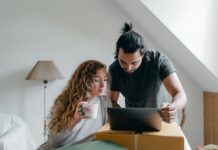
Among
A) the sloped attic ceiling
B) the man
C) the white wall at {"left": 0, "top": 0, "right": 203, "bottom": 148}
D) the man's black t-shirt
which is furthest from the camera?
the white wall at {"left": 0, "top": 0, "right": 203, "bottom": 148}

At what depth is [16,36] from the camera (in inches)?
121

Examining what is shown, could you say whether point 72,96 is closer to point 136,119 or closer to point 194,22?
point 136,119

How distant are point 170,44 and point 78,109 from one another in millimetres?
1617

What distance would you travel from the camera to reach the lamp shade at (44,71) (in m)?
2.82

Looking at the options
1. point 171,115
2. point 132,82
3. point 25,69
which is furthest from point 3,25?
point 171,115

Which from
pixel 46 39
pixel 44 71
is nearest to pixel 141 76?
pixel 44 71

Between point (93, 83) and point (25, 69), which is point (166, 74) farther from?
point (25, 69)

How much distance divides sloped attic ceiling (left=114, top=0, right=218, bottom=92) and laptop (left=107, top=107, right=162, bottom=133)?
1.49m

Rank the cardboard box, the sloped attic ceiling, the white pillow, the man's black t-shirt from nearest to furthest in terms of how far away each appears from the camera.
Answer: the cardboard box, the man's black t-shirt, the sloped attic ceiling, the white pillow

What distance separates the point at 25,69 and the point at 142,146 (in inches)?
94.0

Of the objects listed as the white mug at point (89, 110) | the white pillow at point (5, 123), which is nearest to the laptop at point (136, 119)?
the white mug at point (89, 110)

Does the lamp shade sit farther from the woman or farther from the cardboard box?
the cardboard box

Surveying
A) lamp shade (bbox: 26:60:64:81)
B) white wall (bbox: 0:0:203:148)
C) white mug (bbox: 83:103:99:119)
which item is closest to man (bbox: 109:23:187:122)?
white mug (bbox: 83:103:99:119)

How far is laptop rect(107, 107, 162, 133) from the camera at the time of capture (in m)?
0.93
